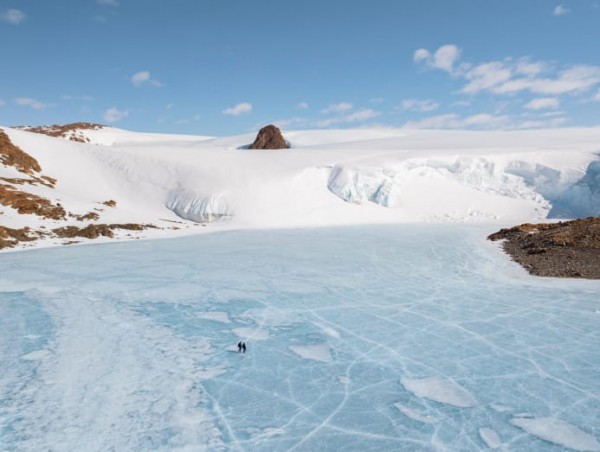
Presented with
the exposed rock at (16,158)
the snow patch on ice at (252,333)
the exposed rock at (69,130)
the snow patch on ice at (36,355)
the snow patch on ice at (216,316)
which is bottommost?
the snow patch on ice at (216,316)

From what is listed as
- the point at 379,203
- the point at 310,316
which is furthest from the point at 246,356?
the point at 379,203

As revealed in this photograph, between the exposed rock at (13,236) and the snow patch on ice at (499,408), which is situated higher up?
the exposed rock at (13,236)

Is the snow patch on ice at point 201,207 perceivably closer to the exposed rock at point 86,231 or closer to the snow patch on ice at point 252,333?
the exposed rock at point 86,231

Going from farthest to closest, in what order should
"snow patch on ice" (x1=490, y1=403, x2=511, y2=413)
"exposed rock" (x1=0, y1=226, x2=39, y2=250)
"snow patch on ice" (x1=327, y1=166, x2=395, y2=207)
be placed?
1. "snow patch on ice" (x1=327, y1=166, x2=395, y2=207)
2. "exposed rock" (x1=0, y1=226, x2=39, y2=250)
3. "snow patch on ice" (x1=490, y1=403, x2=511, y2=413)

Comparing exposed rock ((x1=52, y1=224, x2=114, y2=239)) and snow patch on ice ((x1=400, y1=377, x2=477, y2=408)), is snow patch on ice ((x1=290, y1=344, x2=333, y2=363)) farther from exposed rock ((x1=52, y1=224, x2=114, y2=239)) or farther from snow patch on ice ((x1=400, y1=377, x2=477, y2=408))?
exposed rock ((x1=52, y1=224, x2=114, y2=239))

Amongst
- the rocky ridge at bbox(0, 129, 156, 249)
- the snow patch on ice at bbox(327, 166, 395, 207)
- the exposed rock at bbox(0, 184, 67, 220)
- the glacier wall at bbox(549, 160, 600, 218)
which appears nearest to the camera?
the rocky ridge at bbox(0, 129, 156, 249)

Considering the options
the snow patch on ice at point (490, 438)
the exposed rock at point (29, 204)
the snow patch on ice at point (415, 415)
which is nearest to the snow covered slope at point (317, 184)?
the exposed rock at point (29, 204)

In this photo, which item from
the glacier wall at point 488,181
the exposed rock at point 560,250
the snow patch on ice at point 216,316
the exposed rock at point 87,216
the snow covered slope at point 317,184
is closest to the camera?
the snow patch on ice at point 216,316

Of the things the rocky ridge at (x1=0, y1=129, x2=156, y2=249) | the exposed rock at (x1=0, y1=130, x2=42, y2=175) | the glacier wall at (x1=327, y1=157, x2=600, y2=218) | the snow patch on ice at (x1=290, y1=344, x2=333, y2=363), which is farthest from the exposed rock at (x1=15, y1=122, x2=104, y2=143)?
the snow patch on ice at (x1=290, y1=344, x2=333, y2=363)
